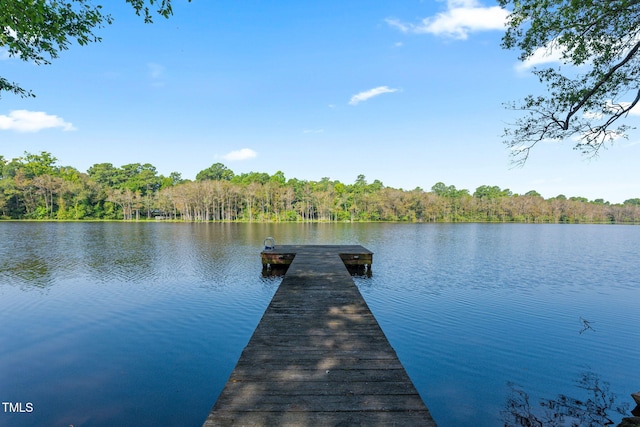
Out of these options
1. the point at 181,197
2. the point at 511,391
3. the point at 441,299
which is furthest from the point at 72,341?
the point at 181,197

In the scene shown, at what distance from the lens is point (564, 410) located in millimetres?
5422

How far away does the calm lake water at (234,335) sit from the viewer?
5621 millimetres

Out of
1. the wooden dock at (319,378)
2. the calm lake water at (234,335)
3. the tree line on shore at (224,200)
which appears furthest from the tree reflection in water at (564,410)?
the tree line on shore at (224,200)

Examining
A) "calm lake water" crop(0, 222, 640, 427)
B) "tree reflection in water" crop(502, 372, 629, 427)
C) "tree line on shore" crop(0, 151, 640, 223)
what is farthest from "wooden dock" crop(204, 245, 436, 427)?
"tree line on shore" crop(0, 151, 640, 223)

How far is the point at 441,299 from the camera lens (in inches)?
471

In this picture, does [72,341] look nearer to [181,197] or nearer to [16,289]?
[16,289]

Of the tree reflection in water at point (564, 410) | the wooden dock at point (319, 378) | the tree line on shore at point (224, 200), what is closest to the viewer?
the wooden dock at point (319, 378)

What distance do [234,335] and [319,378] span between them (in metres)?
5.26

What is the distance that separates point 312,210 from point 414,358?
258 feet

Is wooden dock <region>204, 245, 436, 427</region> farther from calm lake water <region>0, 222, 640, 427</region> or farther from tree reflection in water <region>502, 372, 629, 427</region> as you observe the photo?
tree reflection in water <region>502, 372, 629, 427</region>

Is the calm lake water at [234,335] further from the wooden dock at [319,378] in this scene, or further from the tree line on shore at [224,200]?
the tree line on shore at [224,200]

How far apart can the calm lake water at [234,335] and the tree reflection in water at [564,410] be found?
64 mm

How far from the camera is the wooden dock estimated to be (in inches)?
125

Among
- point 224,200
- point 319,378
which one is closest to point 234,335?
point 319,378
